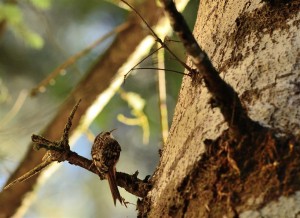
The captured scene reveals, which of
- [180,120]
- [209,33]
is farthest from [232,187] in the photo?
[209,33]

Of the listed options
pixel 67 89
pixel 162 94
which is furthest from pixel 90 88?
pixel 67 89

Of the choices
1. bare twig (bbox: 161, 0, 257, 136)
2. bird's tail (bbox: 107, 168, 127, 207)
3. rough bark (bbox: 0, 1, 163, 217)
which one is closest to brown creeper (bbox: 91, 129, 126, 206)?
bird's tail (bbox: 107, 168, 127, 207)

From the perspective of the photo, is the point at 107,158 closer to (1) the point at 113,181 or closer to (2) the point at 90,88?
(1) the point at 113,181

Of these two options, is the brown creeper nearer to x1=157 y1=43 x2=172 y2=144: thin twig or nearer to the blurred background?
x1=157 y1=43 x2=172 y2=144: thin twig

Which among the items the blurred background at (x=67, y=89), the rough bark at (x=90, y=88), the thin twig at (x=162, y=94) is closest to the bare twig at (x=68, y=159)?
the thin twig at (x=162, y=94)

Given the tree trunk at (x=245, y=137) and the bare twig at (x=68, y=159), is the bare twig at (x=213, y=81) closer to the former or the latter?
the tree trunk at (x=245, y=137)

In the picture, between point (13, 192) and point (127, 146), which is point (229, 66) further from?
point (127, 146)
